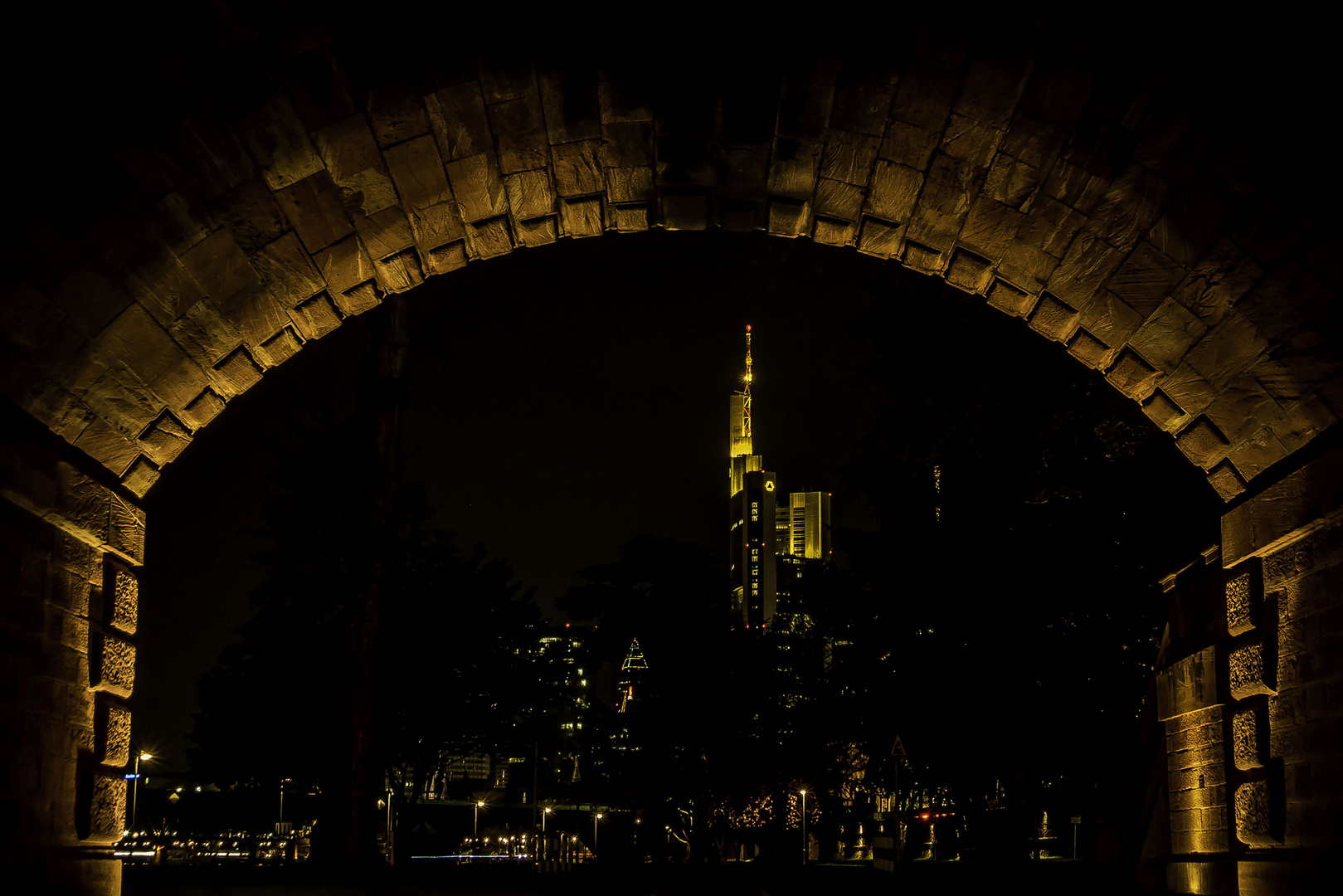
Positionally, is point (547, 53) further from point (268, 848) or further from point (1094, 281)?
point (268, 848)

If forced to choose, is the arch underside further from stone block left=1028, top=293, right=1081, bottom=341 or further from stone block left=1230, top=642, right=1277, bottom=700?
stone block left=1230, top=642, right=1277, bottom=700

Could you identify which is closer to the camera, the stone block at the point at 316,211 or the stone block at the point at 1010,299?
the stone block at the point at 316,211

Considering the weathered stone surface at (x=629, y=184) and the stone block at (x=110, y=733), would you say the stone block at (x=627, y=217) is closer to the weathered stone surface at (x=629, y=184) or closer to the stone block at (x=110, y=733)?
the weathered stone surface at (x=629, y=184)

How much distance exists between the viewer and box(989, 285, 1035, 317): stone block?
284 inches

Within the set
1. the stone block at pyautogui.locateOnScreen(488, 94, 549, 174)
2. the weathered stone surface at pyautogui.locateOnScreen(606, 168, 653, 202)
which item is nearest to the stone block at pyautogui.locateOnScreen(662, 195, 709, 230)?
the weathered stone surface at pyautogui.locateOnScreen(606, 168, 653, 202)

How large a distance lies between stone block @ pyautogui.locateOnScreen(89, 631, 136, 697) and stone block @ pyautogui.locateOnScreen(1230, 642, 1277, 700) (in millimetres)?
6199

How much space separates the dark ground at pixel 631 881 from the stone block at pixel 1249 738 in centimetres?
401

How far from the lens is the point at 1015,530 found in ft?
64.0

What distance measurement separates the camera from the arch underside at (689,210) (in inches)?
218

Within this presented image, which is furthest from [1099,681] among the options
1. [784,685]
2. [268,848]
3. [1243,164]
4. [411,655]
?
[784,685]

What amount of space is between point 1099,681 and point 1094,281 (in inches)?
536

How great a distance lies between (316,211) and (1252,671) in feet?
18.3

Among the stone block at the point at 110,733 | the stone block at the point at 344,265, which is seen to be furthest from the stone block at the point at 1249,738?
the stone block at the point at 110,733

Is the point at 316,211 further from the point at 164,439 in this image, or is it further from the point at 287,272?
the point at 164,439
